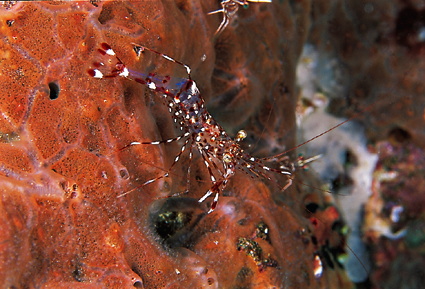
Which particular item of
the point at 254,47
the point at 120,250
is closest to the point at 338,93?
the point at 254,47

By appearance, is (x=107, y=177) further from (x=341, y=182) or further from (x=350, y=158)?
(x=350, y=158)

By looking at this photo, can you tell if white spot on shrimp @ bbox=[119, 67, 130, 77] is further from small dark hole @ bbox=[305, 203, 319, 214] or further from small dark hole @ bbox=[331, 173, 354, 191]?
small dark hole @ bbox=[331, 173, 354, 191]

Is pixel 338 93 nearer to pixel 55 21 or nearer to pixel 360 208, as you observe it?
pixel 360 208

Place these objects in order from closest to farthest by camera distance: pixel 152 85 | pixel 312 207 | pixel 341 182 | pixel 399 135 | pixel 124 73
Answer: pixel 124 73, pixel 152 85, pixel 312 207, pixel 399 135, pixel 341 182

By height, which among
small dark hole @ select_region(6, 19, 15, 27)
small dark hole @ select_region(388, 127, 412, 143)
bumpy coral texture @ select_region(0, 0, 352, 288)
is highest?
small dark hole @ select_region(6, 19, 15, 27)

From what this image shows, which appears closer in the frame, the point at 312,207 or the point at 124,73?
the point at 124,73

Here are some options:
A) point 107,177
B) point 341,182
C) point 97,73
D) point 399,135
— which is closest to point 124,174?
point 107,177

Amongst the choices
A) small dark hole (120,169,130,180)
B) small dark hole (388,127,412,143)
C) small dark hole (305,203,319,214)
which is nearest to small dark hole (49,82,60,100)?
small dark hole (120,169,130,180)
